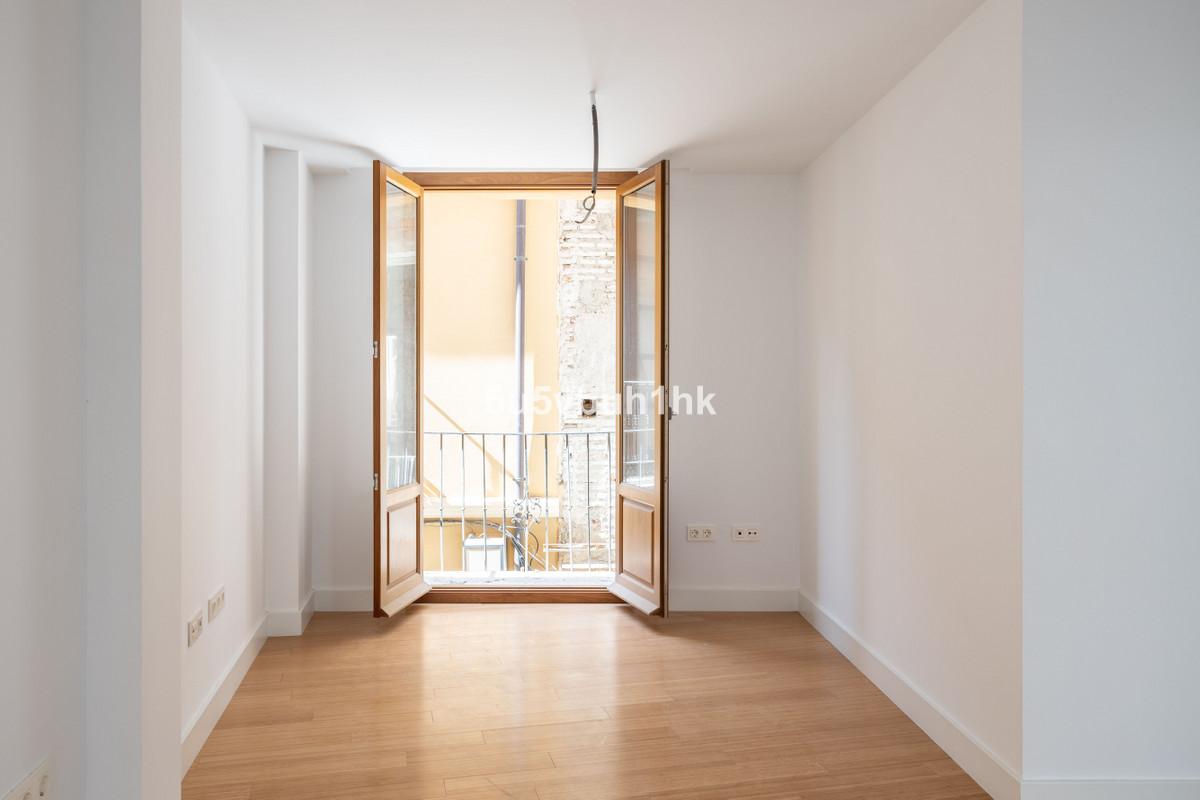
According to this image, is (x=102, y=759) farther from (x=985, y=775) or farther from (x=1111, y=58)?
(x=1111, y=58)

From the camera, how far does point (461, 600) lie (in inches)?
198

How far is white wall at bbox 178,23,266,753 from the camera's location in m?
2.97

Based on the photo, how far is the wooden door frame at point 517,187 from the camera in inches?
193

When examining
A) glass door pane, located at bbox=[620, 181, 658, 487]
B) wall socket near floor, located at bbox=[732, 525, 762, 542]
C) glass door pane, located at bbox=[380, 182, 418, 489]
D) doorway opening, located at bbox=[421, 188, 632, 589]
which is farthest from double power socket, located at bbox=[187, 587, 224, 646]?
doorway opening, located at bbox=[421, 188, 632, 589]

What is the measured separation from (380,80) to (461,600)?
2.97m

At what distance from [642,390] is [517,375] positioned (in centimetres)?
324

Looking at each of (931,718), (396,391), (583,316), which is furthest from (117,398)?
(583,316)

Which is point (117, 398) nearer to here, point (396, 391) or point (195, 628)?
point (195, 628)

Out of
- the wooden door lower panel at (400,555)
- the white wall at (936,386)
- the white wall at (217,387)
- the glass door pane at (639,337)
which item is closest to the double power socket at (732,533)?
the glass door pane at (639,337)

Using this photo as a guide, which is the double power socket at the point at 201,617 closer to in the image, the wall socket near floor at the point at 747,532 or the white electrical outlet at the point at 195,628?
the white electrical outlet at the point at 195,628

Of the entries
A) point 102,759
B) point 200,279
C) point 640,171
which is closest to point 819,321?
point 640,171

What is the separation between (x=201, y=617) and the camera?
10.2 ft

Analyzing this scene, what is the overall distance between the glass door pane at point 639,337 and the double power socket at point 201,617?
2209 millimetres

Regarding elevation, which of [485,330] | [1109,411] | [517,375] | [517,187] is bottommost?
[1109,411]
